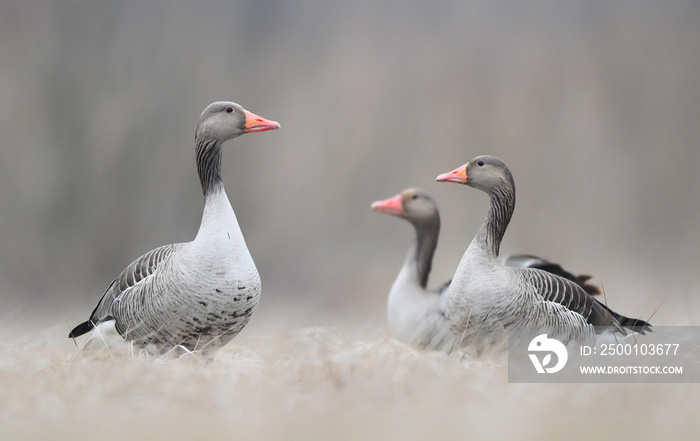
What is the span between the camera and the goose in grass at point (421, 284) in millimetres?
5180

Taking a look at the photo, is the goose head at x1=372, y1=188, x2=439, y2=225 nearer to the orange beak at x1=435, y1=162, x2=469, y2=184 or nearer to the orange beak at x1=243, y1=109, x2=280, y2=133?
the orange beak at x1=435, y1=162, x2=469, y2=184

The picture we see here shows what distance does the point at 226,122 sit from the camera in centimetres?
450

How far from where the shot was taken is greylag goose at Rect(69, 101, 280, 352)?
410 cm

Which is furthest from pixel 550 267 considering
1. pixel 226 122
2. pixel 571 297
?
pixel 226 122

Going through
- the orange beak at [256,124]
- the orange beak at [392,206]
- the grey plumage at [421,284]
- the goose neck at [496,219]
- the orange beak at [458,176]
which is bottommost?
the grey plumage at [421,284]

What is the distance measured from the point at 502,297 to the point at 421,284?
5.84ft

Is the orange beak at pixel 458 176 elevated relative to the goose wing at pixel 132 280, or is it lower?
elevated

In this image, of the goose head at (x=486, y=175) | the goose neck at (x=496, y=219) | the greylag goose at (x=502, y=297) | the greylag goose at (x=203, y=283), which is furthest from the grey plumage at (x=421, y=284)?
the greylag goose at (x=203, y=283)

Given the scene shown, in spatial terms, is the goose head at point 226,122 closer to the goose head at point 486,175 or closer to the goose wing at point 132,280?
the goose wing at point 132,280

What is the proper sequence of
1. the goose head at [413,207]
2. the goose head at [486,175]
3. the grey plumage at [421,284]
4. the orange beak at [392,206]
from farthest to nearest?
the orange beak at [392,206] → the goose head at [413,207] → the grey plumage at [421,284] → the goose head at [486,175]

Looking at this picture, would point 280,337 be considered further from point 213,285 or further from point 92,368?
point 92,368

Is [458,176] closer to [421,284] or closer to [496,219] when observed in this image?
[496,219]

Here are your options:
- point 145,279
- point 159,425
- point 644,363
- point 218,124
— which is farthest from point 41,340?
point 644,363

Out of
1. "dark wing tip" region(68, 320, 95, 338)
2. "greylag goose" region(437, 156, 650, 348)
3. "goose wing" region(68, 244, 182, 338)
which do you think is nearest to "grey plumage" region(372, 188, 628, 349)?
"greylag goose" region(437, 156, 650, 348)
